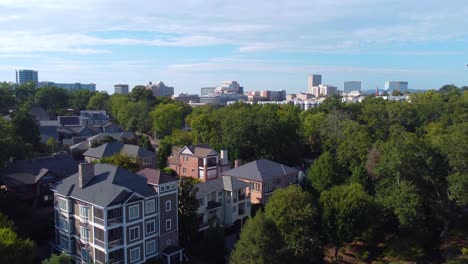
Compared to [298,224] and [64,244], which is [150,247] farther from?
[298,224]

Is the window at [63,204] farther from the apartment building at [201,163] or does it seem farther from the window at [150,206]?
the apartment building at [201,163]

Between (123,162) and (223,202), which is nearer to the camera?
(123,162)

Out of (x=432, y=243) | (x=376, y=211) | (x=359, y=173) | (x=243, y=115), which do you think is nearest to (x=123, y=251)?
(x=376, y=211)

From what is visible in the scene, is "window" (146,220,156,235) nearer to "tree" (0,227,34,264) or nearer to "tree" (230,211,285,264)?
"tree" (230,211,285,264)

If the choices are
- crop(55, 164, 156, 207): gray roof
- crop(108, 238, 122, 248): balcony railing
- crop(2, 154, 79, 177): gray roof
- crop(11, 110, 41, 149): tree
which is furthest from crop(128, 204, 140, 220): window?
crop(11, 110, 41, 149): tree

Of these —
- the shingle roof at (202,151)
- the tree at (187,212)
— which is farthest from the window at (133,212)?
the shingle roof at (202,151)

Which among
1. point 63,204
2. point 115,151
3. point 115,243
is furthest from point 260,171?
point 63,204
